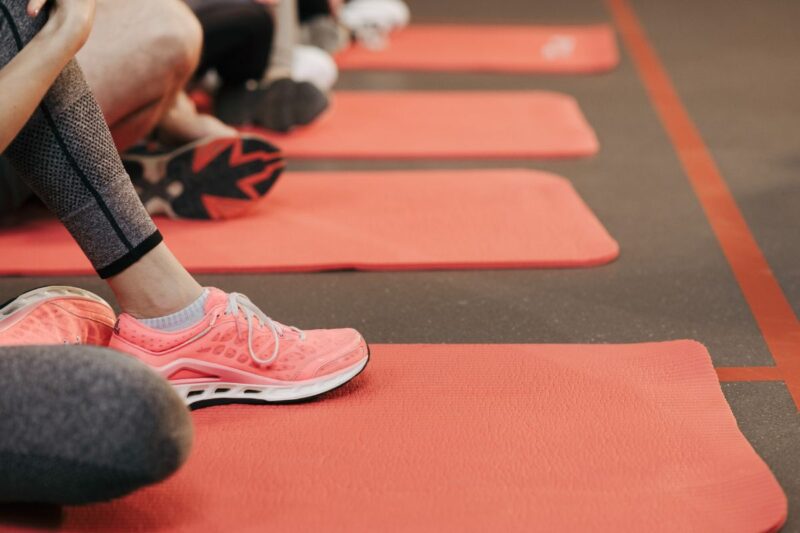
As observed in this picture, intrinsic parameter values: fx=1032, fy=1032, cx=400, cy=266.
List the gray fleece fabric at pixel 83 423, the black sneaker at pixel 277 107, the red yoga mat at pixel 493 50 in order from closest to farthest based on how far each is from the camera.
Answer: the gray fleece fabric at pixel 83 423 → the black sneaker at pixel 277 107 → the red yoga mat at pixel 493 50

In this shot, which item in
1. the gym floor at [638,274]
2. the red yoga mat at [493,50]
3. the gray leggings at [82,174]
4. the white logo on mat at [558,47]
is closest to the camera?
the gray leggings at [82,174]

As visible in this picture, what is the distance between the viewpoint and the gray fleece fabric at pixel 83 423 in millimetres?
1096

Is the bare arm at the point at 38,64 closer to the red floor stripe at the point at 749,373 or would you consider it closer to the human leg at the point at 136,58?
the human leg at the point at 136,58

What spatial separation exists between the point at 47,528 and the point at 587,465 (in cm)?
67

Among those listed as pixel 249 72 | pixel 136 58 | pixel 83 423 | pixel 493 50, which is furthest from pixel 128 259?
pixel 493 50

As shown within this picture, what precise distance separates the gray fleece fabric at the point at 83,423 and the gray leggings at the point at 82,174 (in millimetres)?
297

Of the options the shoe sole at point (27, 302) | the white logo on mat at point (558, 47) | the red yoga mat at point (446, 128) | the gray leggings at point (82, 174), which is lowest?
A: the white logo on mat at point (558, 47)

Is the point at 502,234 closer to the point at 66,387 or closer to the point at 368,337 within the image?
the point at 368,337

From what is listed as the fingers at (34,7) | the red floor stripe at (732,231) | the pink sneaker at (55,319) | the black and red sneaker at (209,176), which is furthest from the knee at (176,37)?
the red floor stripe at (732,231)

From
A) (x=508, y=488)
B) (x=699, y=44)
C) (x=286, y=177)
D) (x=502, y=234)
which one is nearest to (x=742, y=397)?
(x=508, y=488)

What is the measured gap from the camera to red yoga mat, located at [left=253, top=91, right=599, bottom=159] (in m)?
2.87

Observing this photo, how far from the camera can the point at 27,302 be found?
1.50 meters

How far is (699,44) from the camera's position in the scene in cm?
429

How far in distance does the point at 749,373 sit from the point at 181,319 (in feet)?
2.93
